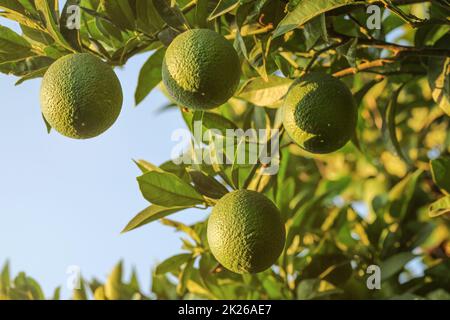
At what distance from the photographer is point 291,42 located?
1709mm

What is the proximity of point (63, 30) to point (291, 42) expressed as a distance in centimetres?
62

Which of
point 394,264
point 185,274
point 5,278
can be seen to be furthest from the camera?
point 5,278

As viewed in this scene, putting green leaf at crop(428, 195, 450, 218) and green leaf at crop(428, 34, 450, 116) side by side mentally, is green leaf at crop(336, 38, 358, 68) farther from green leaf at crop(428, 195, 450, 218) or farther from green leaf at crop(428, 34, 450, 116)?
green leaf at crop(428, 195, 450, 218)

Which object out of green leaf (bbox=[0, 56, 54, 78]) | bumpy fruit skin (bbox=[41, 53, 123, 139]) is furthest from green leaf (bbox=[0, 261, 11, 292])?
bumpy fruit skin (bbox=[41, 53, 123, 139])

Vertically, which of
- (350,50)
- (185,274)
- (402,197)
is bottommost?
(402,197)

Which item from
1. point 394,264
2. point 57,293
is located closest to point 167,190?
point 394,264

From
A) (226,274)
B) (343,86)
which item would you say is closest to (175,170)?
(226,274)

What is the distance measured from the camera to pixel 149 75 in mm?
1682

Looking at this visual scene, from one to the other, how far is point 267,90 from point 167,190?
0.40 meters

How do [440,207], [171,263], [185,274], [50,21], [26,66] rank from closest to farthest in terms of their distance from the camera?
[50,21] → [26,66] → [440,207] → [171,263] → [185,274]

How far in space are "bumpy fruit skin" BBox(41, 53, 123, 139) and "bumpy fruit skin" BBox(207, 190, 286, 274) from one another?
33cm

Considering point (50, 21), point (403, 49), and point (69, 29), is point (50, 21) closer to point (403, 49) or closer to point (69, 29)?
point (69, 29)

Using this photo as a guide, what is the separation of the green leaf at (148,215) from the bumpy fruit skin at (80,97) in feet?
0.92

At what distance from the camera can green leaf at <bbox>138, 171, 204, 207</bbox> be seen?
1.48 meters
